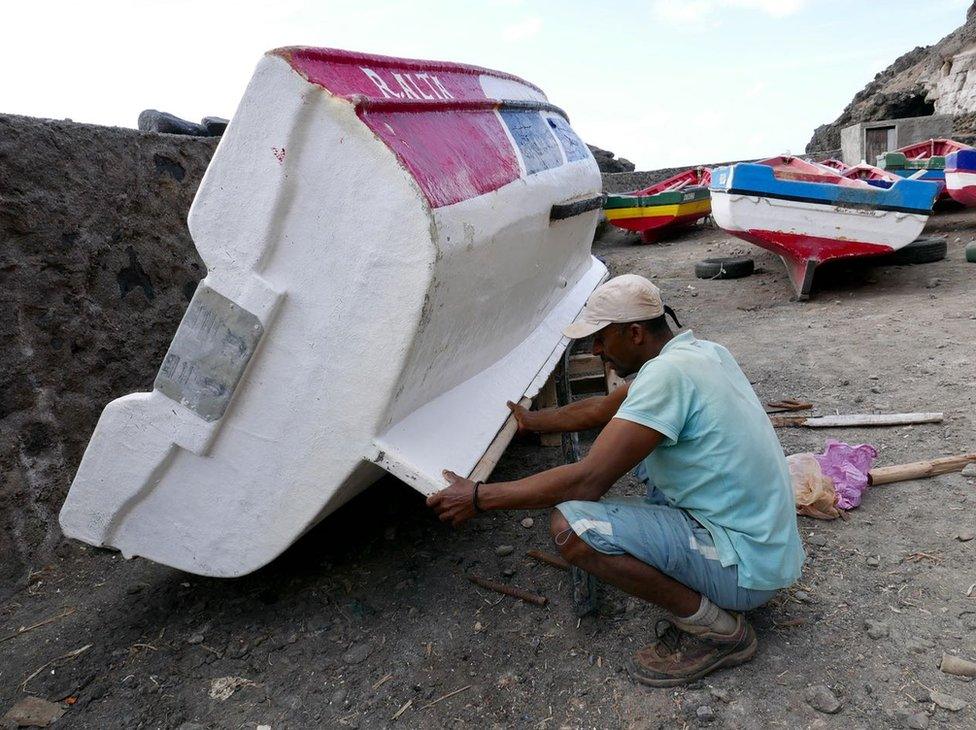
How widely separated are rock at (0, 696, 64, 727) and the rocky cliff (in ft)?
63.8

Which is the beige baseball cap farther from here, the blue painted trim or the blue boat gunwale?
the blue boat gunwale

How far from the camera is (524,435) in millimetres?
3760

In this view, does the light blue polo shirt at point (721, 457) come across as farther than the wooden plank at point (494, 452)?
No

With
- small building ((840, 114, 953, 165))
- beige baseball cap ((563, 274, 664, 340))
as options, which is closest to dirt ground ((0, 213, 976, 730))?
beige baseball cap ((563, 274, 664, 340))

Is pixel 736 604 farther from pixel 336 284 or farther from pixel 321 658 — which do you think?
pixel 336 284

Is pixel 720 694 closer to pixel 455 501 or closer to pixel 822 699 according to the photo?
pixel 822 699

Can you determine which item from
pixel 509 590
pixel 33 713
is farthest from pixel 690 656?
pixel 33 713

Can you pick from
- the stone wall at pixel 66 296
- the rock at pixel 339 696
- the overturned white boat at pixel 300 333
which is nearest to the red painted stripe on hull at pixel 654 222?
the stone wall at pixel 66 296

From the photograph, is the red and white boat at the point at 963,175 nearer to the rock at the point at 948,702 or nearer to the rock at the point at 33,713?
the rock at the point at 948,702

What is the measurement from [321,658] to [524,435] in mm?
1738

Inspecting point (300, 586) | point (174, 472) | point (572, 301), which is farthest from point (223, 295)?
point (572, 301)

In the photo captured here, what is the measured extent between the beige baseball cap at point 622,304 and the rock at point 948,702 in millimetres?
1233

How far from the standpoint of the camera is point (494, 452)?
256 cm

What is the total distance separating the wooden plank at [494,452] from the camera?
7.85 feet
